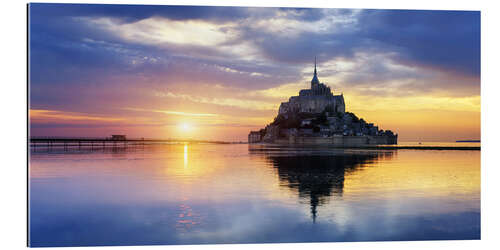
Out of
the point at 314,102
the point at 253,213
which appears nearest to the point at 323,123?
the point at 314,102

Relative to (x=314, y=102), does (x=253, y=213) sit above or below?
below

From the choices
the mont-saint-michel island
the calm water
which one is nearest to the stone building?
the mont-saint-michel island

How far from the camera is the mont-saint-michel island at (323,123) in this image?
300 ft

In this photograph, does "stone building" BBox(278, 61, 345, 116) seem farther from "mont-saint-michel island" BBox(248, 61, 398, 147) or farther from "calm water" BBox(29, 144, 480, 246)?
"calm water" BBox(29, 144, 480, 246)

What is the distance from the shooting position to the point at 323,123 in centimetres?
9394

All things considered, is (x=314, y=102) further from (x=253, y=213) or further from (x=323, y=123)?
(x=253, y=213)

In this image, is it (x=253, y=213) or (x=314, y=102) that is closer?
(x=253, y=213)

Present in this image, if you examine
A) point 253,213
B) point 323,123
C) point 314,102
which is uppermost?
point 314,102

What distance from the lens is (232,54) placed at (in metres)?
13.9

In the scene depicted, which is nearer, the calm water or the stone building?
the calm water

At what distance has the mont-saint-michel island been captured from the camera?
91.5 meters

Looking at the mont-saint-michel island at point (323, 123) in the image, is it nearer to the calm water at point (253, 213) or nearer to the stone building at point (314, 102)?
the stone building at point (314, 102)

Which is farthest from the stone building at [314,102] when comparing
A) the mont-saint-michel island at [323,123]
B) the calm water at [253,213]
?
the calm water at [253,213]
